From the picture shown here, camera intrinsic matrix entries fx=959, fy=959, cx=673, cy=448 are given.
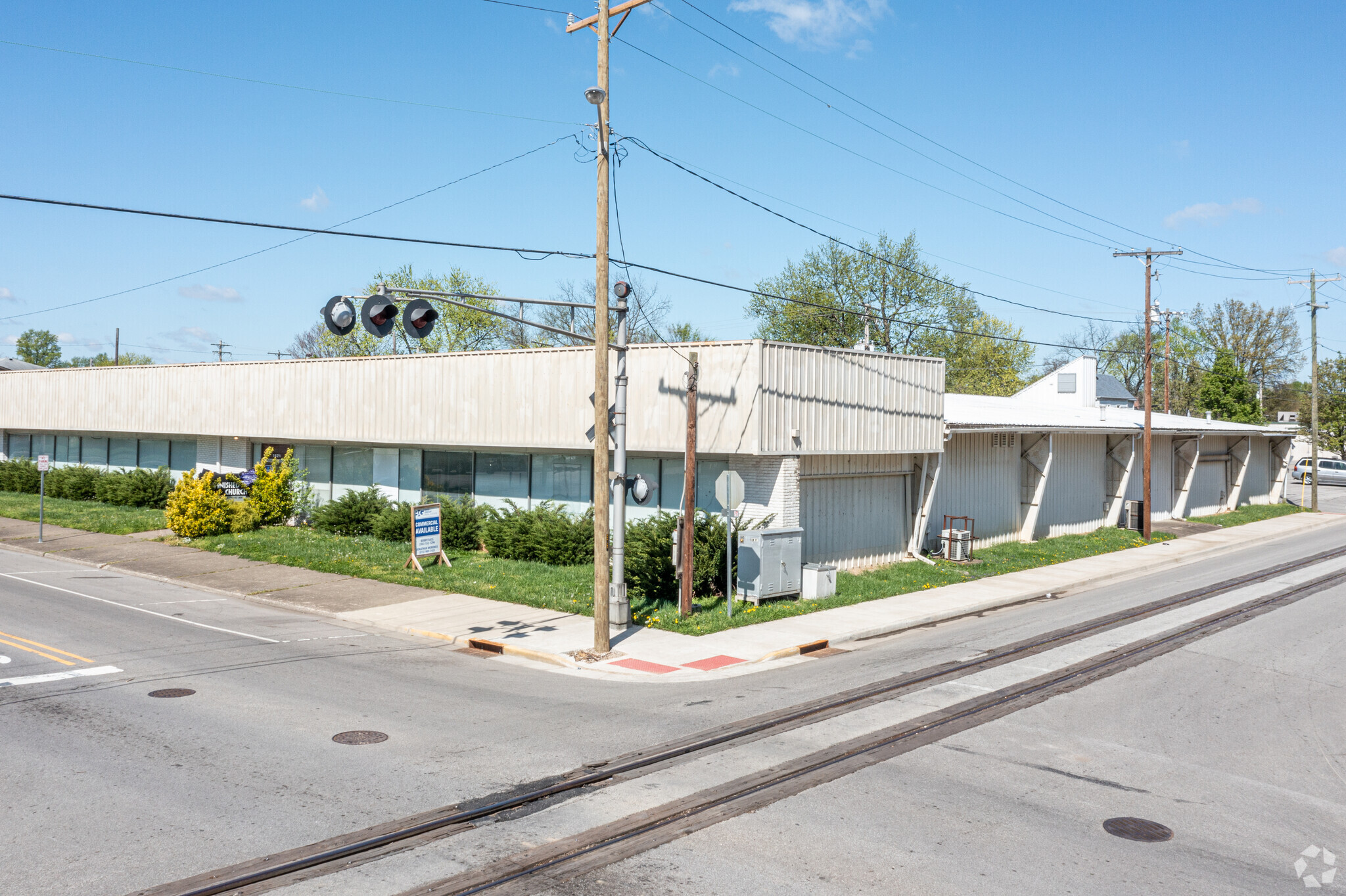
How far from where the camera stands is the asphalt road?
6.96m

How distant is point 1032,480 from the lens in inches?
1168

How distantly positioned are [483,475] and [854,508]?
987 cm

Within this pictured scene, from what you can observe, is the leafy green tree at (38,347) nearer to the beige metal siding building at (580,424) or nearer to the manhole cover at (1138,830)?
the beige metal siding building at (580,424)

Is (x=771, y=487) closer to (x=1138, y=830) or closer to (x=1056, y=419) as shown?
(x=1138, y=830)

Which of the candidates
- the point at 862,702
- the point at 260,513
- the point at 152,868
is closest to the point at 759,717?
the point at 862,702

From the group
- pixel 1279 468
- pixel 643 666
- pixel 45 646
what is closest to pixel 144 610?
pixel 45 646

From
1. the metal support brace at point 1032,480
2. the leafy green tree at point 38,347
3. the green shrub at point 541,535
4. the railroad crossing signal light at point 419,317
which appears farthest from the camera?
the leafy green tree at point 38,347

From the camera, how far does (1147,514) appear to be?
102ft

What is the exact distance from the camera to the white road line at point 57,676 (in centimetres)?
1222

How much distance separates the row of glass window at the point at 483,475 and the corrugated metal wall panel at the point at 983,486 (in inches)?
322

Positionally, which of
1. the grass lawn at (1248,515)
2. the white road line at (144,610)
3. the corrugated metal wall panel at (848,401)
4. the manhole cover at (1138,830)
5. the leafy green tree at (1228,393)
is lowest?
the white road line at (144,610)

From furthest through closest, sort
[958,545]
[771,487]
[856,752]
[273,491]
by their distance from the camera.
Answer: [273,491]
[958,545]
[771,487]
[856,752]

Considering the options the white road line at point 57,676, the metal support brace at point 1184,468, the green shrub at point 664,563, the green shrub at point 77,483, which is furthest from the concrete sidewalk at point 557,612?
the metal support brace at point 1184,468

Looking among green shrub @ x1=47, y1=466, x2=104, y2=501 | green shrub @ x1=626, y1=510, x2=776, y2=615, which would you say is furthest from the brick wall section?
green shrub @ x1=47, y1=466, x2=104, y2=501
